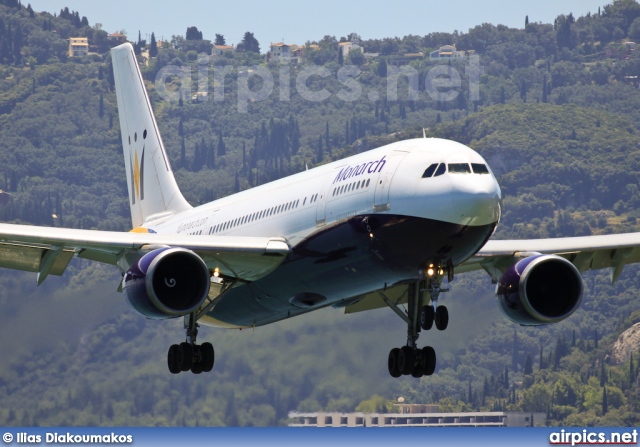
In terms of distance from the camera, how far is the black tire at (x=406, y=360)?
3925 centimetres

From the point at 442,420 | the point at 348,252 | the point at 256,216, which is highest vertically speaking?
the point at 256,216

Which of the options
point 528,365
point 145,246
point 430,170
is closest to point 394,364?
point 430,170

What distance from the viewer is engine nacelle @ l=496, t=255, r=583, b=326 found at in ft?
128

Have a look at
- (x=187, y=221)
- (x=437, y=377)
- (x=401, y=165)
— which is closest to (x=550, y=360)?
(x=437, y=377)

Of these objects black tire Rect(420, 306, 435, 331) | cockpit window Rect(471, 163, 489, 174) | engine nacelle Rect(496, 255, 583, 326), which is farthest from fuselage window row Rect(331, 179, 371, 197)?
engine nacelle Rect(496, 255, 583, 326)

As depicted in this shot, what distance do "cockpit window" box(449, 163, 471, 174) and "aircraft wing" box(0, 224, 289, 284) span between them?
6134 mm

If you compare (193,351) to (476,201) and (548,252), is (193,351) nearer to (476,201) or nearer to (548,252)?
(548,252)

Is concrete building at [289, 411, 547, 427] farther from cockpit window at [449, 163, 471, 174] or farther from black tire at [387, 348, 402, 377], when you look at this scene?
cockpit window at [449, 163, 471, 174]

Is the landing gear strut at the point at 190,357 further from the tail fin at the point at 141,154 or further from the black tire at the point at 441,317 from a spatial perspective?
the tail fin at the point at 141,154

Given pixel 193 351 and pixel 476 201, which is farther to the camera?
pixel 193 351

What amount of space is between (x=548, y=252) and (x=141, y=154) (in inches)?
712

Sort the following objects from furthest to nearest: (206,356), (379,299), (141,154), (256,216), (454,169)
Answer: (141,154)
(379,299)
(206,356)
(256,216)
(454,169)

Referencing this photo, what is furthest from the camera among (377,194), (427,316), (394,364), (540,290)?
(540,290)

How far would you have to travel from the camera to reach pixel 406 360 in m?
39.3
